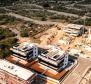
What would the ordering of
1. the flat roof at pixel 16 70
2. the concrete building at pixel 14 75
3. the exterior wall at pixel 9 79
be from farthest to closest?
the flat roof at pixel 16 70, the exterior wall at pixel 9 79, the concrete building at pixel 14 75

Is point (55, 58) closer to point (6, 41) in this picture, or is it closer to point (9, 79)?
point (9, 79)

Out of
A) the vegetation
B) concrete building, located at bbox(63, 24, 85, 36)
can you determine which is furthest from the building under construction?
concrete building, located at bbox(63, 24, 85, 36)

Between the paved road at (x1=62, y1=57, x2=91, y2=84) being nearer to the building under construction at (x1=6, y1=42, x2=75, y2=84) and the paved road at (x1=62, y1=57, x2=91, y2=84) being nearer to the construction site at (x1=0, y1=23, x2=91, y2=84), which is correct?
the construction site at (x1=0, y1=23, x2=91, y2=84)

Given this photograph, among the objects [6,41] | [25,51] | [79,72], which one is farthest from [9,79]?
[6,41]

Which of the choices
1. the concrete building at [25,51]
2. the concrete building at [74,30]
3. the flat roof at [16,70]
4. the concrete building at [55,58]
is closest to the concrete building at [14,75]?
the flat roof at [16,70]

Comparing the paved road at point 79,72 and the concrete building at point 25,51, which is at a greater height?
the concrete building at point 25,51

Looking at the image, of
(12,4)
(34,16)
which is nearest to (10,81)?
(34,16)

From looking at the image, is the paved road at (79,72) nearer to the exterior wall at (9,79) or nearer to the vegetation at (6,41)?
the exterior wall at (9,79)
